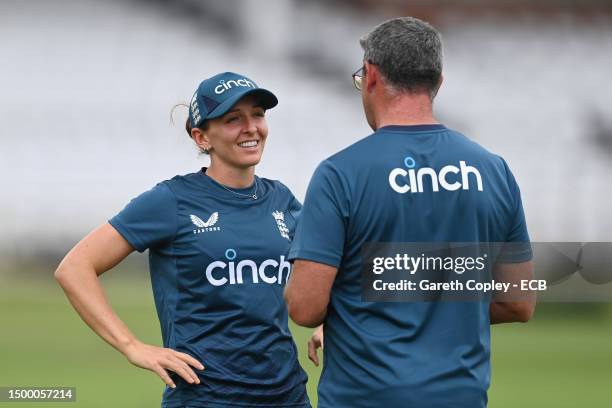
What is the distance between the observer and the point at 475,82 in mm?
16219

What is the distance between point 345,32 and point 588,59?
14.6 feet

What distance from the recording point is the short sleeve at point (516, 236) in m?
2.39

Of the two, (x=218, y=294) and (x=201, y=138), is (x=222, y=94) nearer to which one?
(x=201, y=138)

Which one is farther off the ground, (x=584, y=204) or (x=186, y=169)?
(x=186, y=169)

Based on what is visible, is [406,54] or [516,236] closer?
[406,54]

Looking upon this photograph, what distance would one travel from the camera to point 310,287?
2229 mm

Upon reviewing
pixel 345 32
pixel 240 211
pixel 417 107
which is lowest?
pixel 240 211

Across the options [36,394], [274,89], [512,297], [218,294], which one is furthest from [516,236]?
[274,89]

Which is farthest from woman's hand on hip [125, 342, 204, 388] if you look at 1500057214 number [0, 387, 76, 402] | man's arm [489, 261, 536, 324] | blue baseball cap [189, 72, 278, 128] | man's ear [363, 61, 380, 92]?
1500057214 number [0, 387, 76, 402]

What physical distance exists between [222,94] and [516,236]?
3.56 ft

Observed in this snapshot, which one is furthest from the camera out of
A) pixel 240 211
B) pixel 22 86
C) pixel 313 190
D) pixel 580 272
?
pixel 22 86

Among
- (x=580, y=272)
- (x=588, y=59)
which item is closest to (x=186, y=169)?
(x=580, y=272)

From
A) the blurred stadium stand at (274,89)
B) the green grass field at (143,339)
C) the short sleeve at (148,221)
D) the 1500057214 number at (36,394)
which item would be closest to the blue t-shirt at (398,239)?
the short sleeve at (148,221)

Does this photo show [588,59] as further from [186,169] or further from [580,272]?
[186,169]
